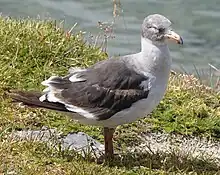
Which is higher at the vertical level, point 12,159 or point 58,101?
point 58,101

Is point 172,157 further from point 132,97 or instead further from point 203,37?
point 203,37

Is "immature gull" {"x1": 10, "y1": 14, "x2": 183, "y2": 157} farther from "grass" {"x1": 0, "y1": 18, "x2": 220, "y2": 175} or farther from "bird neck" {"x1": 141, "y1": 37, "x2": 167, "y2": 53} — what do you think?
"grass" {"x1": 0, "y1": 18, "x2": 220, "y2": 175}

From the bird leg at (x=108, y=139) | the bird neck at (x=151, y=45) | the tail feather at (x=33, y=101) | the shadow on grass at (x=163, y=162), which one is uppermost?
the bird neck at (x=151, y=45)

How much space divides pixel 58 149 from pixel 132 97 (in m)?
0.68

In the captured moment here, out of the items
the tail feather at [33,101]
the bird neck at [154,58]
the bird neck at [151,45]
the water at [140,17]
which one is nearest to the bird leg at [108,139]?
the tail feather at [33,101]

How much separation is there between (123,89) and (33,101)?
66 centimetres

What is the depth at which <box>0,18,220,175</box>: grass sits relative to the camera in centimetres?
568

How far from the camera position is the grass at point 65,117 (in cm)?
568

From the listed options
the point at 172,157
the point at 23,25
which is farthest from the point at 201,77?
the point at 172,157

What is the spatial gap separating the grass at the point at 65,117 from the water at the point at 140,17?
3.54 meters

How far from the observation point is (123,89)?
5.82m

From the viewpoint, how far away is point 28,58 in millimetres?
7348

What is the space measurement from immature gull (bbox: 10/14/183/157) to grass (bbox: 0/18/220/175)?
32 centimetres

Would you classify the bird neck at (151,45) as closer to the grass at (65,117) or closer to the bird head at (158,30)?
the bird head at (158,30)
